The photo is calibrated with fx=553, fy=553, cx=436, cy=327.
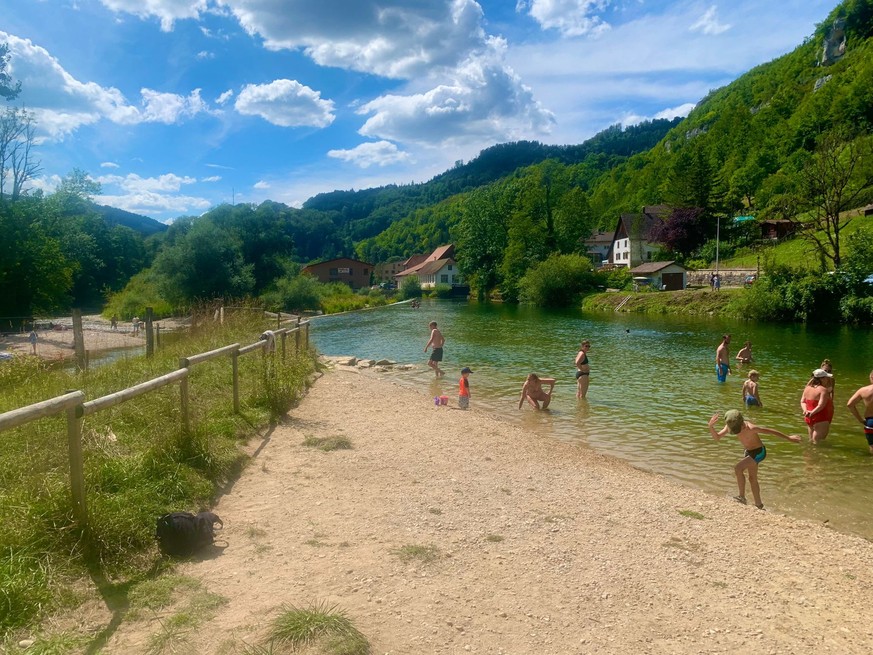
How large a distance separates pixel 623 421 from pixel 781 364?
1177 centimetres

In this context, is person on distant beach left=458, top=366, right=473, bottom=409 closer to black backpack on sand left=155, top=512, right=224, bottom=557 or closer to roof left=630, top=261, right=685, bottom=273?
black backpack on sand left=155, top=512, right=224, bottom=557

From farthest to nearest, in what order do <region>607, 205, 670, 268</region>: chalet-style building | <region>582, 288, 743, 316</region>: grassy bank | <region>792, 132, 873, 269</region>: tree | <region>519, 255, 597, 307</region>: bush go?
<region>607, 205, 670, 268</region>: chalet-style building, <region>519, 255, 597, 307</region>: bush, <region>582, 288, 743, 316</region>: grassy bank, <region>792, 132, 873, 269</region>: tree

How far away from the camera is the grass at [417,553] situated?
4.91m

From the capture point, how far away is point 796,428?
39.1 ft

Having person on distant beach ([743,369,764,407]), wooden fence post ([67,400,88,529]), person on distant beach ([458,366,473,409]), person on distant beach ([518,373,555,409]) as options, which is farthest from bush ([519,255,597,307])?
wooden fence post ([67,400,88,529])

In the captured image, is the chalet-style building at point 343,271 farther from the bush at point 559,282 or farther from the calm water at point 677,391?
the calm water at point 677,391

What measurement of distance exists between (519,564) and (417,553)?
919 millimetres

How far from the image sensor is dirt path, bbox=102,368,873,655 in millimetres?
3881

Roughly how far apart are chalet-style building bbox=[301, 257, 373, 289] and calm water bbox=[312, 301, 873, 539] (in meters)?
77.7

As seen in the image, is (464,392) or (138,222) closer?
(464,392)

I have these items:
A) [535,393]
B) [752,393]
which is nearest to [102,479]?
[535,393]

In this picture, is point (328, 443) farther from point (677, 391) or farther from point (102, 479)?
point (677, 391)

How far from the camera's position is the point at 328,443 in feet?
28.8

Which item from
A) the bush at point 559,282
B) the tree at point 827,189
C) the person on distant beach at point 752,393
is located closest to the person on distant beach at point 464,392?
the person on distant beach at point 752,393
